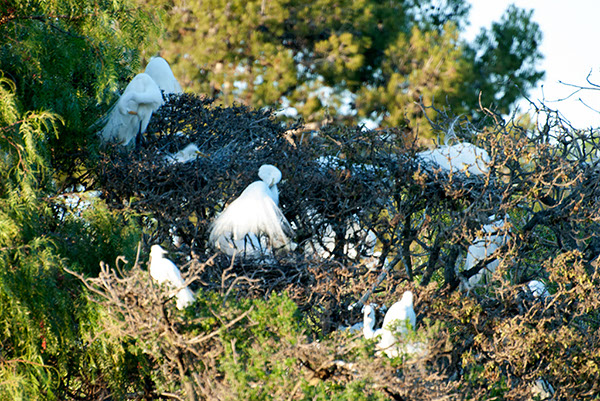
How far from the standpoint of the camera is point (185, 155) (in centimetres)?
621

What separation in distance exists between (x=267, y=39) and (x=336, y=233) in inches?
320

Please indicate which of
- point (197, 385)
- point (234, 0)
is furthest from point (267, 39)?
point (197, 385)

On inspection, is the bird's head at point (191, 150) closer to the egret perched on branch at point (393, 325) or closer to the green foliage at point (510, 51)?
the egret perched on branch at point (393, 325)

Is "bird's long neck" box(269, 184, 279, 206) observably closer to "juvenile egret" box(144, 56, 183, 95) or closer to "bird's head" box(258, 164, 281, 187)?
"bird's head" box(258, 164, 281, 187)

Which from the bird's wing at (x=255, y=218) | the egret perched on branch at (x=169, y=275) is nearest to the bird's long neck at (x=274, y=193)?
the bird's wing at (x=255, y=218)

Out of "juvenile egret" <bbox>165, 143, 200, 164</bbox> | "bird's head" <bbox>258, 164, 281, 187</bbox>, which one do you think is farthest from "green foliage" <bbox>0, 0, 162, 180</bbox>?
"bird's head" <bbox>258, 164, 281, 187</bbox>

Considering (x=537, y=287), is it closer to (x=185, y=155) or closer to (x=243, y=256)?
(x=243, y=256)

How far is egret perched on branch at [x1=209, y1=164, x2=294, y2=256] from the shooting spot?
543 cm

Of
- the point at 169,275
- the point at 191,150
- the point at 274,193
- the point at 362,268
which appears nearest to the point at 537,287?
the point at 362,268

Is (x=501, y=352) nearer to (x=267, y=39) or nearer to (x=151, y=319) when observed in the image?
(x=151, y=319)

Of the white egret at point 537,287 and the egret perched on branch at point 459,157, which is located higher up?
the egret perched on branch at point 459,157

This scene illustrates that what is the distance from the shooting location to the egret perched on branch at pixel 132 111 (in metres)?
6.27

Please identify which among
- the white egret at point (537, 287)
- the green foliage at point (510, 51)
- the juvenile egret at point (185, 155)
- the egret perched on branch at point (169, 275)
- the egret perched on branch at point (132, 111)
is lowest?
the white egret at point (537, 287)

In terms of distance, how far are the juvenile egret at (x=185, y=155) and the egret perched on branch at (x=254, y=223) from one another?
708mm
